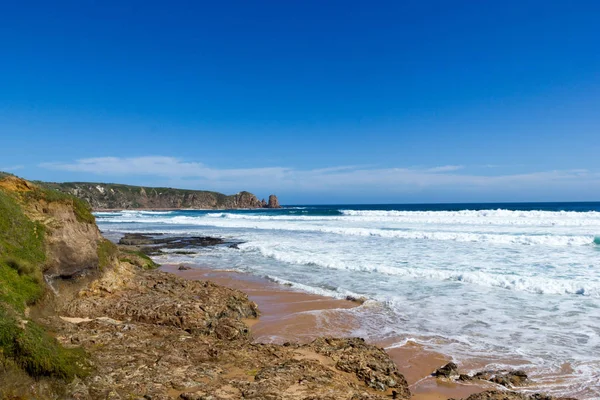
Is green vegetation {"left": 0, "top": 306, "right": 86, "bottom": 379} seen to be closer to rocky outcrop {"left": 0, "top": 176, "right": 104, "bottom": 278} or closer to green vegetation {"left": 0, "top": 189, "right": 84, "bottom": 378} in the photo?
green vegetation {"left": 0, "top": 189, "right": 84, "bottom": 378}

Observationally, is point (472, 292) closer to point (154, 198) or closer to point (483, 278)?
point (483, 278)

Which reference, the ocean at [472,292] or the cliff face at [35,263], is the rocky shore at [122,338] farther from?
the ocean at [472,292]

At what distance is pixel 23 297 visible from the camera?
5.55 m

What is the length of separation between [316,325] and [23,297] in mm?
5649

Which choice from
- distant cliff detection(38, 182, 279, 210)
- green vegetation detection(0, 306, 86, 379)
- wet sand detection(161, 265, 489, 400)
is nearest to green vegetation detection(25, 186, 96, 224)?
green vegetation detection(0, 306, 86, 379)

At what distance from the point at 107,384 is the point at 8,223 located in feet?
14.0

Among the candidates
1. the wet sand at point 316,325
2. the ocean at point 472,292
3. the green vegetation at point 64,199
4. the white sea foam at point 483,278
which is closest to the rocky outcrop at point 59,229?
the green vegetation at point 64,199

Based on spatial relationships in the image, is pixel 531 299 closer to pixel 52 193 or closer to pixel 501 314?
pixel 501 314

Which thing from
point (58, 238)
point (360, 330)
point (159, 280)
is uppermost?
point (58, 238)

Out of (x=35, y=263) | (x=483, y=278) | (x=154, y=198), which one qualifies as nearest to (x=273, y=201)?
(x=154, y=198)

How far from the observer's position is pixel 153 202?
136 m

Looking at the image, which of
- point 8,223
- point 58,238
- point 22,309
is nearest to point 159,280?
point 58,238

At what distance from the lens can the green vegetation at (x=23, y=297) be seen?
3729mm

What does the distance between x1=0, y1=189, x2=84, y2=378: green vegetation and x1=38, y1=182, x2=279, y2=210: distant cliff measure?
4918 inches
